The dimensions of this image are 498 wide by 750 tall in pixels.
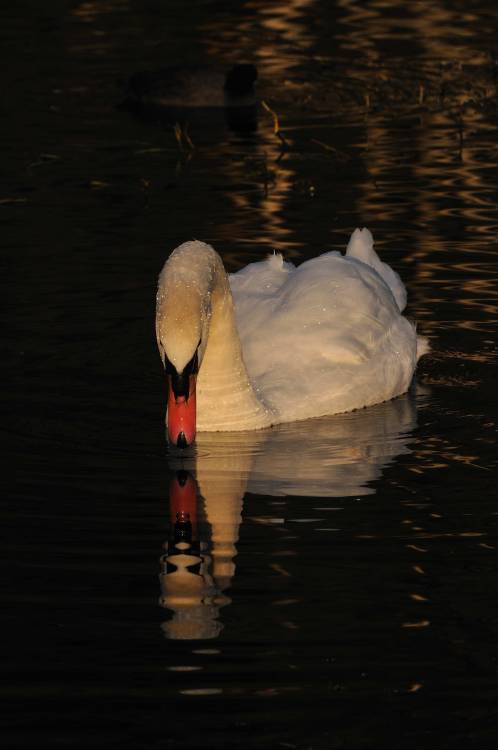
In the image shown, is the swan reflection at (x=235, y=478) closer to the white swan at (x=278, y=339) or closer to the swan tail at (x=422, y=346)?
the white swan at (x=278, y=339)

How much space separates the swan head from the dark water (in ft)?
1.18

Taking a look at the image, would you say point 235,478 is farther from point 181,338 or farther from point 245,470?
point 181,338

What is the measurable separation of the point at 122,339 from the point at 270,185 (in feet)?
15.9

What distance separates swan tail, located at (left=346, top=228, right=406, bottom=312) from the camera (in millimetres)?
13523

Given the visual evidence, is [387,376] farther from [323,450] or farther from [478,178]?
[478,178]

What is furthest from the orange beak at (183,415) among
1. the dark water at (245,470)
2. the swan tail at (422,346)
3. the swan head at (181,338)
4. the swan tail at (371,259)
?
the swan tail at (371,259)

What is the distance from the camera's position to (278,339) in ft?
39.8

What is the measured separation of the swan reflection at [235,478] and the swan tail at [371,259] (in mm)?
1263

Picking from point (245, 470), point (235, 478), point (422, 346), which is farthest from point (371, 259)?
point (235, 478)

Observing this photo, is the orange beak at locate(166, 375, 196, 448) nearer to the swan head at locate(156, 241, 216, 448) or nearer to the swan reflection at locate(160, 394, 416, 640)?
the swan head at locate(156, 241, 216, 448)

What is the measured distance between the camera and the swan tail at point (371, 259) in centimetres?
1352

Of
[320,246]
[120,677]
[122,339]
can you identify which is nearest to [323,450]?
[122,339]

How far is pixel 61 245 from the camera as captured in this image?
1577 centimetres

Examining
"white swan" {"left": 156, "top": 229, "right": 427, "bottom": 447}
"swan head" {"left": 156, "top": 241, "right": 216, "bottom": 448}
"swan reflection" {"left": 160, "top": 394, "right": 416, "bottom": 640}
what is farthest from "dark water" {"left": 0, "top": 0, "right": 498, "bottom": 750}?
"swan head" {"left": 156, "top": 241, "right": 216, "bottom": 448}
